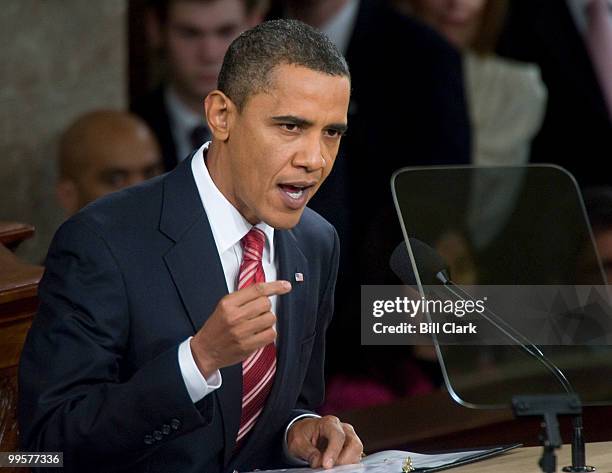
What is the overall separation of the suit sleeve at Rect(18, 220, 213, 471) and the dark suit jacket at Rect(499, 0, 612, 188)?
2.78 meters

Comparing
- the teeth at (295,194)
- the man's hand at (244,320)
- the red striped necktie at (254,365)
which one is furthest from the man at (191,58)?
the man's hand at (244,320)

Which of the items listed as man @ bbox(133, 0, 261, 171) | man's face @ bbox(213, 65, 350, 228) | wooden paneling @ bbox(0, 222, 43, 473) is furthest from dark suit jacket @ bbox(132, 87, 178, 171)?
man's face @ bbox(213, 65, 350, 228)

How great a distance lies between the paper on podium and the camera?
2.04 metres

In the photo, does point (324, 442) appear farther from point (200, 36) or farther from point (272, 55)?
point (200, 36)

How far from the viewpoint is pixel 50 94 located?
4.12 meters

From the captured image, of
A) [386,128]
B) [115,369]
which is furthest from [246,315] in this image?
[386,128]

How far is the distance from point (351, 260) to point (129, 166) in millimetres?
673

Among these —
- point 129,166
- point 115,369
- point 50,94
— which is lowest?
point 115,369

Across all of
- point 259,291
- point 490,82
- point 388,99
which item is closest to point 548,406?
point 259,291

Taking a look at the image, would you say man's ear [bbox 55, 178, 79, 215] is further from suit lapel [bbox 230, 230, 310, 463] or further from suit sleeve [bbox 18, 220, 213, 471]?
suit sleeve [bbox 18, 220, 213, 471]

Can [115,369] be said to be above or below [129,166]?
below

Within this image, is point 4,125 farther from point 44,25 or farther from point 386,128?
point 386,128

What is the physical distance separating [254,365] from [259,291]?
1.23 ft

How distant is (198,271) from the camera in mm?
2191
